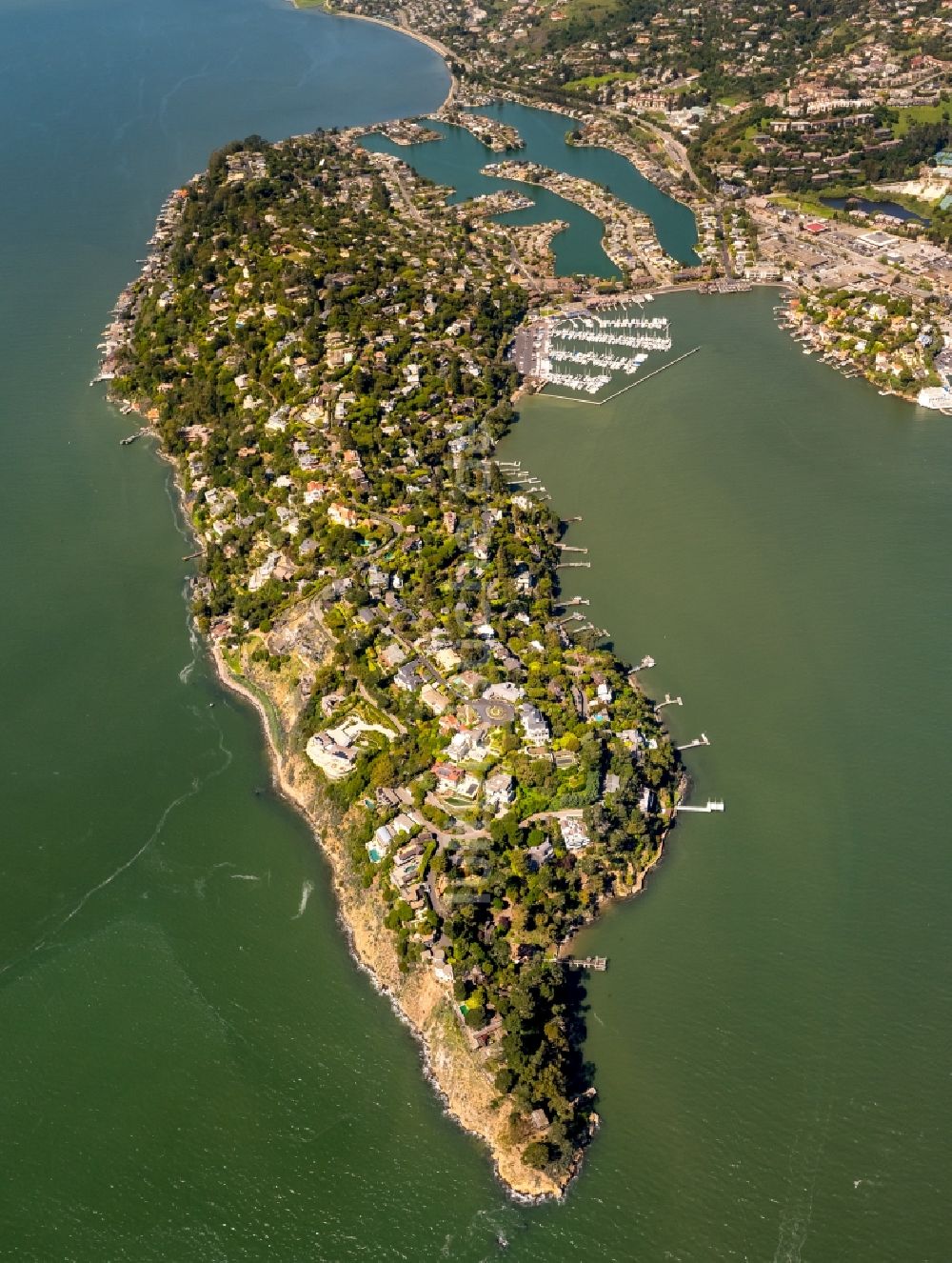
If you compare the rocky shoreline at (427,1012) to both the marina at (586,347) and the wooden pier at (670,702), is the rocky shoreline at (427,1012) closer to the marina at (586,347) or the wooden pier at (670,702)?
the wooden pier at (670,702)

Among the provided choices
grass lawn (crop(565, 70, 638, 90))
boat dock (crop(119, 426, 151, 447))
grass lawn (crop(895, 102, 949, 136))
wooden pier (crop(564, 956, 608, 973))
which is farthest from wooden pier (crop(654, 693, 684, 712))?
grass lawn (crop(565, 70, 638, 90))

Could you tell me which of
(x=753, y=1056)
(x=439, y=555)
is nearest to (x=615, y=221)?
(x=439, y=555)

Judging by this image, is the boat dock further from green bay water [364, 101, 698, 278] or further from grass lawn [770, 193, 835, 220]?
grass lawn [770, 193, 835, 220]

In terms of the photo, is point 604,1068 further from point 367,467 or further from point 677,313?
Result: point 677,313

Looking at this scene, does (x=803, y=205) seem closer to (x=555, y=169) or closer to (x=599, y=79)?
(x=555, y=169)

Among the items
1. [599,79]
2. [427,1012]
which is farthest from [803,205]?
[427,1012]

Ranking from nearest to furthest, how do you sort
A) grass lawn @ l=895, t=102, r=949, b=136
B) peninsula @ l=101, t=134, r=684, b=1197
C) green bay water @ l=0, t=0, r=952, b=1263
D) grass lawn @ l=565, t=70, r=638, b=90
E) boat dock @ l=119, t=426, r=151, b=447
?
green bay water @ l=0, t=0, r=952, b=1263 → peninsula @ l=101, t=134, r=684, b=1197 → boat dock @ l=119, t=426, r=151, b=447 → grass lawn @ l=895, t=102, r=949, b=136 → grass lawn @ l=565, t=70, r=638, b=90

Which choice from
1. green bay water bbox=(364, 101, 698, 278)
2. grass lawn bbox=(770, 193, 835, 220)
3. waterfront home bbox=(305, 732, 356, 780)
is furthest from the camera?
grass lawn bbox=(770, 193, 835, 220)
